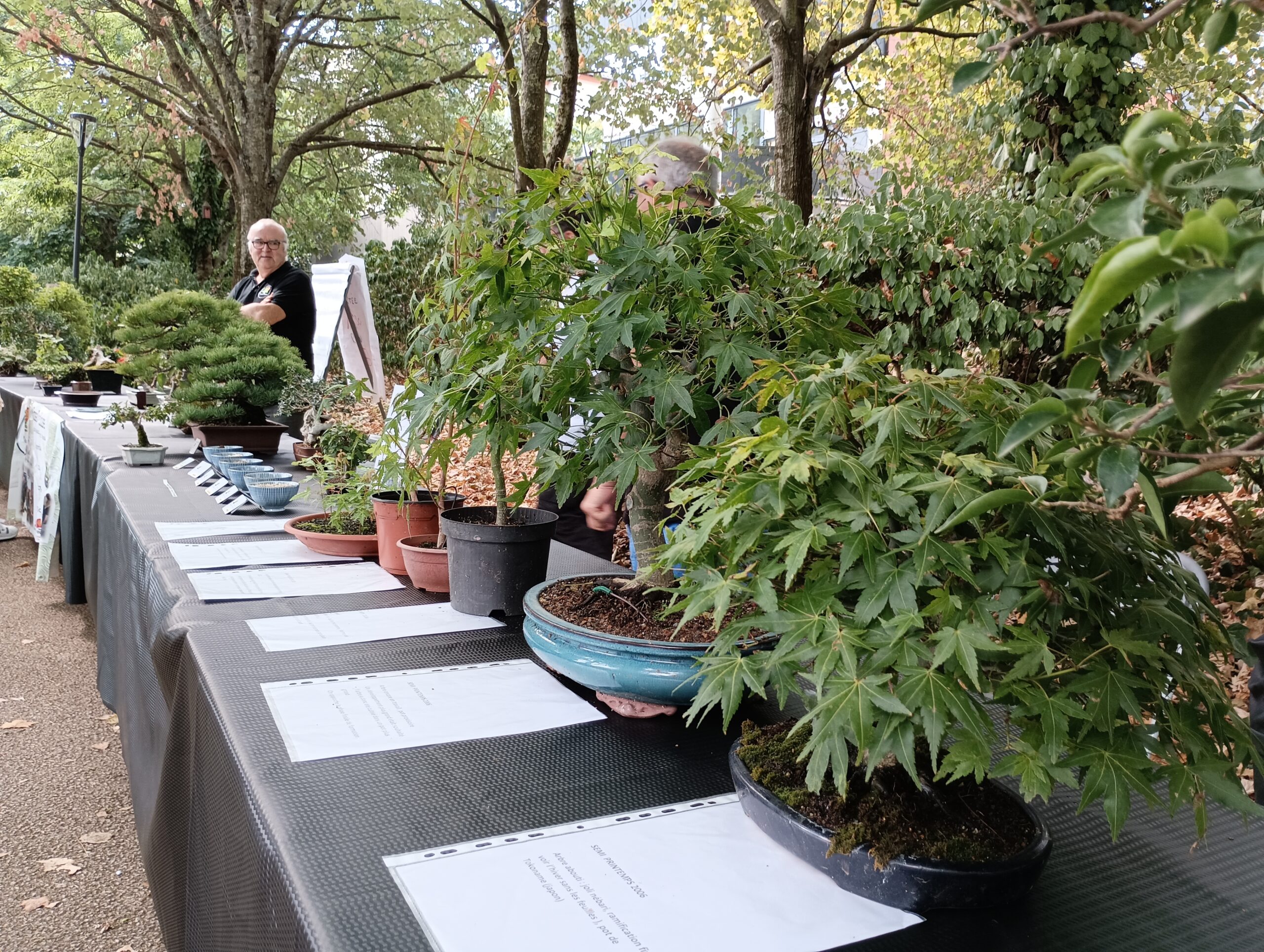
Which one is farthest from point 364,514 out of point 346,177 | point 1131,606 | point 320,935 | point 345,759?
point 346,177

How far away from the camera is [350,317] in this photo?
163 inches

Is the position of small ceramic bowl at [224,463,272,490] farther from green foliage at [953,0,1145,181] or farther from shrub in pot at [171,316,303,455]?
green foliage at [953,0,1145,181]

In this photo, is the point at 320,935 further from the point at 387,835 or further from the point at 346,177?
the point at 346,177

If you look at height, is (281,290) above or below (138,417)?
above

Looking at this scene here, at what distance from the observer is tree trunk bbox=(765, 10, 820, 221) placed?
550cm

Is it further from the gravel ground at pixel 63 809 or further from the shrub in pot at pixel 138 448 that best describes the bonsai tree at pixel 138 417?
the gravel ground at pixel 63 809

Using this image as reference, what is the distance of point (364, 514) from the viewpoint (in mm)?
2230

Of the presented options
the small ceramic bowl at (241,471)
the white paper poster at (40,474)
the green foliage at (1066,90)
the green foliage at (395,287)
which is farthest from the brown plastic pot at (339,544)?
the green foliage at (395,287)

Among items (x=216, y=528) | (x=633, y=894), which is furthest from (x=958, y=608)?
(x=216, y=528)

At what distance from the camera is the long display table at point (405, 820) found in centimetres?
82

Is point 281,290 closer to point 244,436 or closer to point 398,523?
point 244,436

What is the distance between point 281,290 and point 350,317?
825mm

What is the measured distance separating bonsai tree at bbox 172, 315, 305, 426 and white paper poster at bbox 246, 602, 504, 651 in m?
1.96

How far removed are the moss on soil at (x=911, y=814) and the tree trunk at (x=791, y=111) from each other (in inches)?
197
